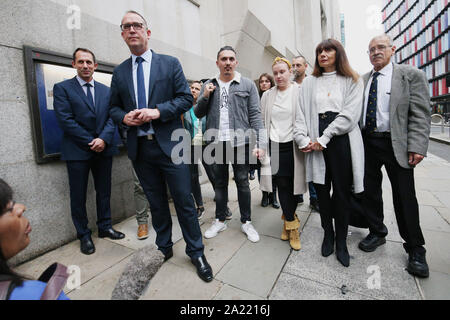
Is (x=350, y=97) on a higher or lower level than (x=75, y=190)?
higher

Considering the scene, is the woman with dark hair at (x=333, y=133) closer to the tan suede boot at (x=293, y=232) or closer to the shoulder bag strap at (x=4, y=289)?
the tan suede boot at (x=293, y=232)

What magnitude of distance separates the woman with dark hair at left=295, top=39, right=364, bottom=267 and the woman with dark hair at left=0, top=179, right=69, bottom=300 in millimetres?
2130

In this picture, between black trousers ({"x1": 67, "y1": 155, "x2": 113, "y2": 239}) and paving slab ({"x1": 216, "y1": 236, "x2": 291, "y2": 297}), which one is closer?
paving slab ({"x1": 216, "y1": 236, "x2": 291, "y2": 297})

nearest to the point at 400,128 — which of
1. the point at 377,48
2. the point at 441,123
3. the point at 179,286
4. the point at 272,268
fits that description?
the point at 377,48

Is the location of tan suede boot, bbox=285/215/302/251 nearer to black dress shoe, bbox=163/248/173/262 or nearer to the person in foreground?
the person in foreground

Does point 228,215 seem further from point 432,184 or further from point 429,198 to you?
point 432,184

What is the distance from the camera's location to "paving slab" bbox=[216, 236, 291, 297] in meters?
1.91

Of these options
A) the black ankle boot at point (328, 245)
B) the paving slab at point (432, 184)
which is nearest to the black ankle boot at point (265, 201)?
the black ankle boot at point (328, 245)

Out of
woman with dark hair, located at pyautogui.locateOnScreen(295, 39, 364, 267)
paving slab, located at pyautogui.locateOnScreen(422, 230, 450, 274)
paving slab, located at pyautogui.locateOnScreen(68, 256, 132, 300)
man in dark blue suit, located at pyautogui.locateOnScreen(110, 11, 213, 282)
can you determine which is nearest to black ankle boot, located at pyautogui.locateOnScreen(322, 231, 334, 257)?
woman with dark hair, located at pyautogui.locateOnScreen(295, 39, 364, 267)

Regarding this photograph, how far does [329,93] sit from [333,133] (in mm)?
408
